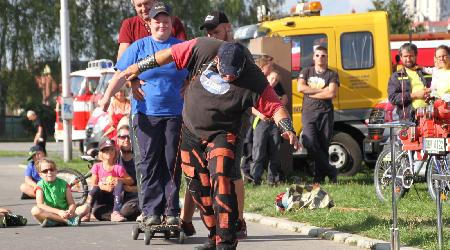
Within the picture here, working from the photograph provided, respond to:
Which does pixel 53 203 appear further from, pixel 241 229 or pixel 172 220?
pixel 241 229

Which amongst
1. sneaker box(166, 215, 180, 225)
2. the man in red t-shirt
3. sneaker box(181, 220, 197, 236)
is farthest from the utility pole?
sneaker box(166, 215, 180, 225)

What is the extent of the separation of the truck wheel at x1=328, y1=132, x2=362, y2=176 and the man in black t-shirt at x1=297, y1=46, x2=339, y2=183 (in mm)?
1864

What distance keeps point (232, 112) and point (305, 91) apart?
7712 mm

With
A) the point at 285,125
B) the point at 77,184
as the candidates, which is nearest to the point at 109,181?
the point at 77,184

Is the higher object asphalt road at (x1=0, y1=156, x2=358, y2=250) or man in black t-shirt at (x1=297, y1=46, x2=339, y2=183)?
man in black t-shirt at (x1=297, y1=46, x2=339, y2=183)

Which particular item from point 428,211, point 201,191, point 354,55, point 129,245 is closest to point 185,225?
point 129,245

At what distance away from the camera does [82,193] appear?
14.2 meters

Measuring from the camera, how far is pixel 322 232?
10.1 meters

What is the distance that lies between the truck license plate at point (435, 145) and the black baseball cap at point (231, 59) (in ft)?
5.47

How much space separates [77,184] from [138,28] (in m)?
4.66

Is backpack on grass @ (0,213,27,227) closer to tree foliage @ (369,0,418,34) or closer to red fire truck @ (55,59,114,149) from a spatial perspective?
red fire truck @ (55,59,114,149)

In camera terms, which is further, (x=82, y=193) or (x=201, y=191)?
(x=82, y=193)

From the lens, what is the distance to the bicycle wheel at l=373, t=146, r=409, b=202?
506 inches

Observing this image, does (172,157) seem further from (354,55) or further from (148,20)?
(354,55)
